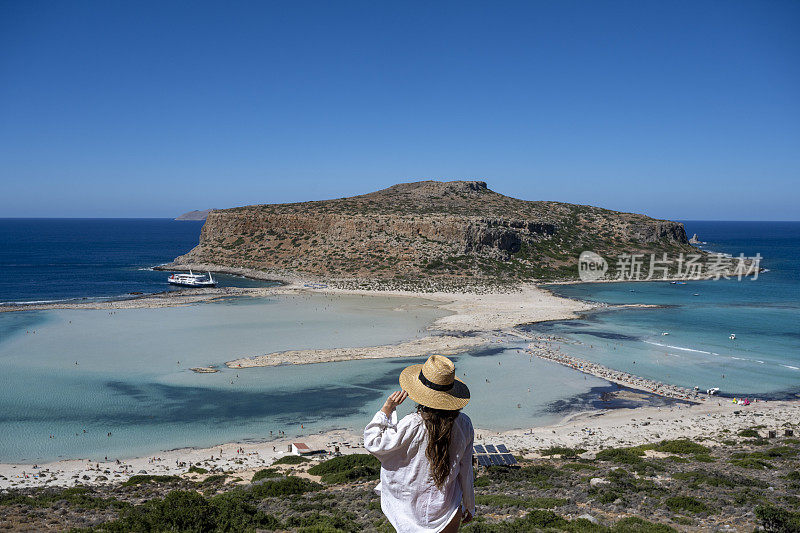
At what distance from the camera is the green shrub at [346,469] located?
52.5 feet

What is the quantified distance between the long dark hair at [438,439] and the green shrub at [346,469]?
13.7 meters

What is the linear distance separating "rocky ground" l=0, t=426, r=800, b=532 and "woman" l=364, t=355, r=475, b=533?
776cm

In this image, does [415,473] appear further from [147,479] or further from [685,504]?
[147,479]

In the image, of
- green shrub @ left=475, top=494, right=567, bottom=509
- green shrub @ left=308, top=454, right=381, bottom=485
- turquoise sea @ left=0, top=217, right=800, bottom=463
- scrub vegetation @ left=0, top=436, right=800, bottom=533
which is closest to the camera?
scrub vegetation @ left=0, top=436, right=800, bottom=533

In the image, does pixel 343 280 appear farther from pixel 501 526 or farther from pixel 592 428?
pixel 501 526

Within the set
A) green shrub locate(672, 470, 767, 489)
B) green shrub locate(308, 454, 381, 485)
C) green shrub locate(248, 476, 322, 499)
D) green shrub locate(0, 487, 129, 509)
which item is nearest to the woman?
green shrub locate(248, 476, 322, 499)

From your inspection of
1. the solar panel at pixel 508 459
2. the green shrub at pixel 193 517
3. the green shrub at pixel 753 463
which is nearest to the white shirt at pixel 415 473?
the green shrub at pixel 193 517

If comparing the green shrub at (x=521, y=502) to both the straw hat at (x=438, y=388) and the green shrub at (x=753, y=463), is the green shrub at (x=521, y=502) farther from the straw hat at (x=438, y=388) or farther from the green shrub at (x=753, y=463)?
the straw hat at (x=438, y=388)

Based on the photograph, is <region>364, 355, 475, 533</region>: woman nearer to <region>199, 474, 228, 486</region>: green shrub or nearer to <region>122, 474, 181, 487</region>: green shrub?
<region>199, 474, 228, 486</region>: green shrub

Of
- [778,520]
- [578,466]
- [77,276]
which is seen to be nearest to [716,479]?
[578,466]

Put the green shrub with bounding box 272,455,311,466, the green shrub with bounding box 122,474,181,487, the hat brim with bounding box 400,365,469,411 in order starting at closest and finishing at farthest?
the hat brim with bounding box 400,365,469,411
the green shrub with bounding box 122,474,181,487
the green shrub with bounding box 272,455,311,466

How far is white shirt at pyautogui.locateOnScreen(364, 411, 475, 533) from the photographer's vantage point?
3.21 meters

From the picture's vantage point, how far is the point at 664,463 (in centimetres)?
1691

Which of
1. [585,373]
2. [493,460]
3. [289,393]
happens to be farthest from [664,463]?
[289,393]
